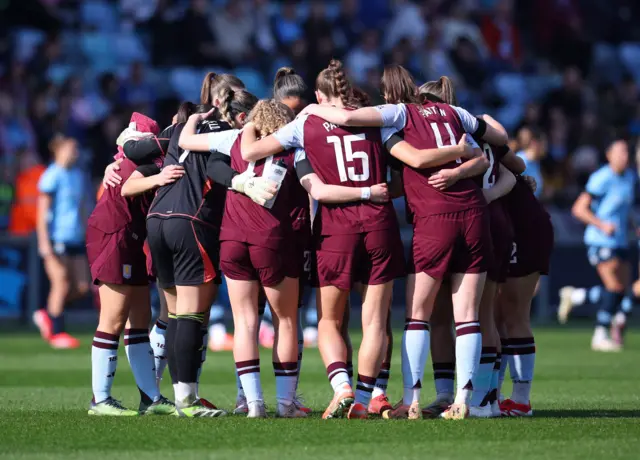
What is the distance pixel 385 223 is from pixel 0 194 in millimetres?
12307

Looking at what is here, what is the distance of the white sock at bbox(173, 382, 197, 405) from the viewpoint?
833 centimetres

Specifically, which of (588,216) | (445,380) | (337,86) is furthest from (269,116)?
(588,216)

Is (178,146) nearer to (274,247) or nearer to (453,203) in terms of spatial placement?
(274,247)

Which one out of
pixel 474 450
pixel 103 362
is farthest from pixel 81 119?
pixel 474 450

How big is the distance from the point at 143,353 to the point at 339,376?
155cm

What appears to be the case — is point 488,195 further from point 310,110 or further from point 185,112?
point 185,112

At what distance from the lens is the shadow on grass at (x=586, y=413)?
28.6 feet

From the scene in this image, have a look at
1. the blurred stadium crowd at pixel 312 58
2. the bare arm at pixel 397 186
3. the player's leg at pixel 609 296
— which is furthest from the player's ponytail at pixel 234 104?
the blurred stadium crowd at pixel 312 58

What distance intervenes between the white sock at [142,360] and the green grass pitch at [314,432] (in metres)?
0.50

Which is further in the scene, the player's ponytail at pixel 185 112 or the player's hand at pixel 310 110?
the player's ponytail at pixel 185 112

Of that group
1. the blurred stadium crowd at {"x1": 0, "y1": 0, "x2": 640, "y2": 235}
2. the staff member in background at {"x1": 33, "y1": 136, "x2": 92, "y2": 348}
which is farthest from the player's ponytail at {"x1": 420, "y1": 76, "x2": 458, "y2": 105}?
the blurred stadium crowd at {"x1": 0, "y1": 0, "x2": 640, "y2": 235}

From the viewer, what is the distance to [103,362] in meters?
8.70

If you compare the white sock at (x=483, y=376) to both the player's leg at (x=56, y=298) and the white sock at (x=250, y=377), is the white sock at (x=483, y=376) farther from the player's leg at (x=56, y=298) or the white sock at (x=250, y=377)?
the player's leg at (x=56, y=298)

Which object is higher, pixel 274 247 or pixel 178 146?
pixel 178 146
